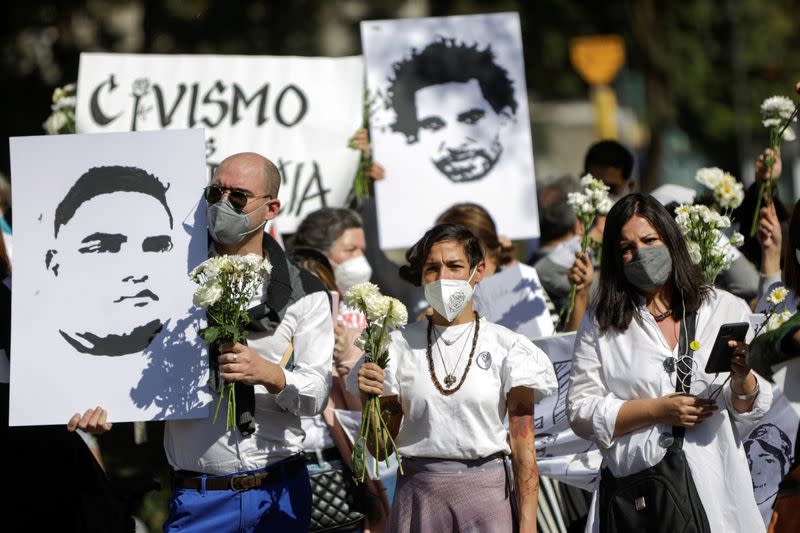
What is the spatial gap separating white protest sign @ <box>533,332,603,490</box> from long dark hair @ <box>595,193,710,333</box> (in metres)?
0.94

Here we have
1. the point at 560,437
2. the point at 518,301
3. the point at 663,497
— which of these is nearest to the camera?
the point at 663,497

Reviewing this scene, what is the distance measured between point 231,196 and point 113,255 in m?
0.56

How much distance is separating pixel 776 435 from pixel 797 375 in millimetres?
1591

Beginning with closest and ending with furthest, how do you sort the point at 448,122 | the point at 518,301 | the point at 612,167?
the point at 518,301
the point at 612,167
the point at 448,122

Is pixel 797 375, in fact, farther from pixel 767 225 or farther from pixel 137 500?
pixel 137 500

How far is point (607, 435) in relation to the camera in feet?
16.8

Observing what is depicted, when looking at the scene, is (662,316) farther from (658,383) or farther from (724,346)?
(724,346)

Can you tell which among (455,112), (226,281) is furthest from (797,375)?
(455,112)

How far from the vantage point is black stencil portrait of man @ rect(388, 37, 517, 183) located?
7.95m

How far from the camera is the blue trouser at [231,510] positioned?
5.23m

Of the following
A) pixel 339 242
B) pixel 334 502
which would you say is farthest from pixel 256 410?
pixel 339 242

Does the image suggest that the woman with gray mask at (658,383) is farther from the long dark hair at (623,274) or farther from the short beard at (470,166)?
the short beard at (470,166)

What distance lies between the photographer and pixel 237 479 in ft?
17.2

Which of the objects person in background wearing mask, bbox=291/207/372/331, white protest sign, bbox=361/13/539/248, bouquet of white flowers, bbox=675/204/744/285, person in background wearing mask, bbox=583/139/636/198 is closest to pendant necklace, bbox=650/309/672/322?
bouquet of white flowers, bbox=675/204/744/285
